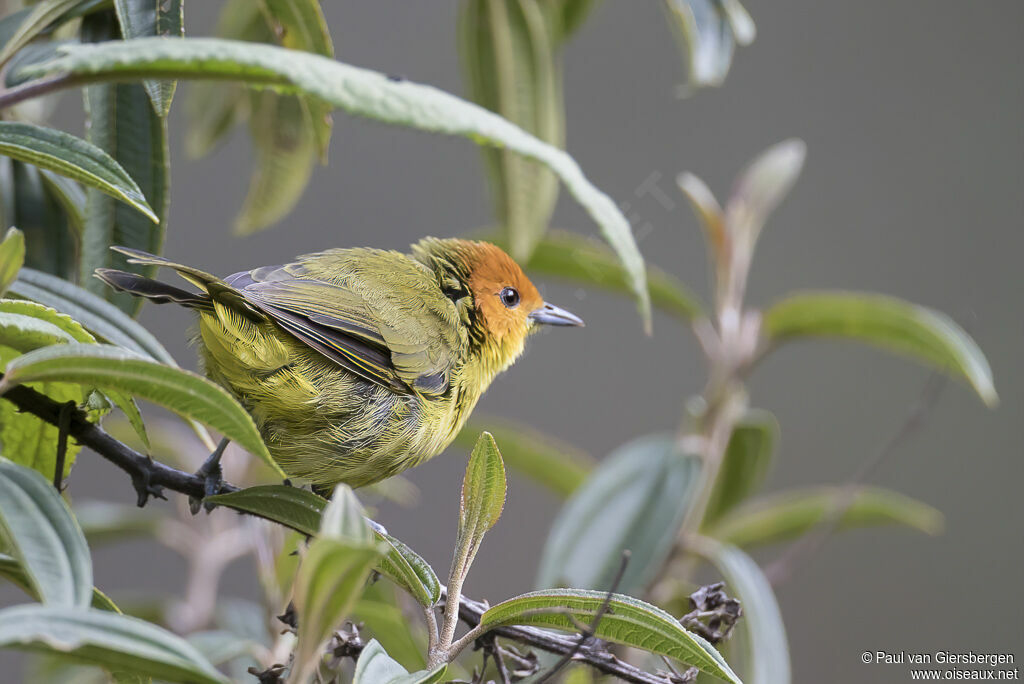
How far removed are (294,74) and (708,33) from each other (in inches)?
44.4

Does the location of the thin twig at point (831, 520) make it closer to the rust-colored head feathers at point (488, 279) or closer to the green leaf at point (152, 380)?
the rust-colored head feathers at point (488, 279)

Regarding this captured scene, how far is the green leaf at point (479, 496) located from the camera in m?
1.14

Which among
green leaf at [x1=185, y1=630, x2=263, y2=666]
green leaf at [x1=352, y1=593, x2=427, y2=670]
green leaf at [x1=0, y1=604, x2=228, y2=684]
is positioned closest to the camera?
green leaf at [x1=0, y1=604, x2=228, y2=684]

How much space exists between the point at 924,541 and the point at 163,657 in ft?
16.5

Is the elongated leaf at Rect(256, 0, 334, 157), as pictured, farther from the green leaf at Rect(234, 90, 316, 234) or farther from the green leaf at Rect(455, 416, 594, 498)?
the green leaf at Rect(455, 416, 594, 498)

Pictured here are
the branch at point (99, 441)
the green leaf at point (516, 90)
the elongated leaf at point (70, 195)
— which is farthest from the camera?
the green leaf at point (516, 90)

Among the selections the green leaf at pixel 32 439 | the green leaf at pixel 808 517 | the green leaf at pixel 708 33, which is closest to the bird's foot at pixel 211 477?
the green leaf at pixel 32 439

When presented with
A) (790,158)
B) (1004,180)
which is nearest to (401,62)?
(790,158)

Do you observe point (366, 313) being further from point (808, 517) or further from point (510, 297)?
point (808, 517)

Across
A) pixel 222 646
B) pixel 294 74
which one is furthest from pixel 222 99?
pixel 294 74

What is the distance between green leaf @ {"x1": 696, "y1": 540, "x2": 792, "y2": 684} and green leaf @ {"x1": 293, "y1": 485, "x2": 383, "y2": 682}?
110 centimetres

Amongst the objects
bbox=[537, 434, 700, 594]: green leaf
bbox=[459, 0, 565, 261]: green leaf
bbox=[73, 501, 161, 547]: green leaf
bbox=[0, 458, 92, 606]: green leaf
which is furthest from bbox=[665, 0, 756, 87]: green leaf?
bbox=[73, 501, 161, 547]: green leaf

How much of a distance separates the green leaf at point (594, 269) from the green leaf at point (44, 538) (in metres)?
1.46

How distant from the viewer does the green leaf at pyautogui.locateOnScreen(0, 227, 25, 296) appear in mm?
1091
